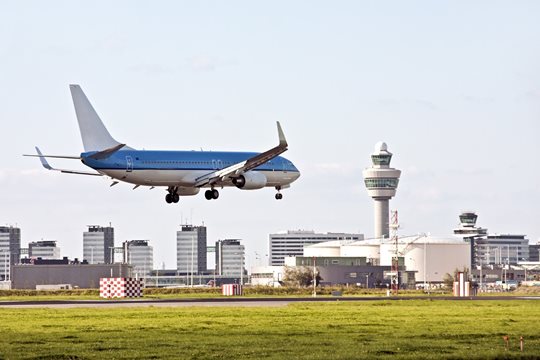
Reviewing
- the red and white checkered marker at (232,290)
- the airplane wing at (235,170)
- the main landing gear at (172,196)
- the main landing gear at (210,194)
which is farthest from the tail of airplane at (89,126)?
the red and white checkered marker at (232,290)

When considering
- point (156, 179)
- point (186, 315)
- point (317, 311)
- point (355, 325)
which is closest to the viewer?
point (355, 325)

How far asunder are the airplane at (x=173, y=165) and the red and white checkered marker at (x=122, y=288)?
891 cm

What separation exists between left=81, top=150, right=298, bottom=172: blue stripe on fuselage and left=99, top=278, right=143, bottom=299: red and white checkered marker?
1086 cm

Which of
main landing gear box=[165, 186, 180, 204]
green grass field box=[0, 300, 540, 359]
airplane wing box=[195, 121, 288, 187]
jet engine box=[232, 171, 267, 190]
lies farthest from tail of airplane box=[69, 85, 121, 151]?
green grass field box=[0, 300, 540, 359]

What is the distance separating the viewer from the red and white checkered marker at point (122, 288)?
110 meters

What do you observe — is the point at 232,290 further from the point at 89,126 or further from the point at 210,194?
the point at 89,126

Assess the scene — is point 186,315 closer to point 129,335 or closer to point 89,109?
point 129,335

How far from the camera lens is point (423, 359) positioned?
4275 centimetres

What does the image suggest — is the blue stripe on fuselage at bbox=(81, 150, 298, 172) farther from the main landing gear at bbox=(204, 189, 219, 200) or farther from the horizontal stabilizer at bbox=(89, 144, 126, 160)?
the main landing gear at bbox=(204, 189, 219, 200)

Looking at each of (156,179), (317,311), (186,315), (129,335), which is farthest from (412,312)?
(156,179)

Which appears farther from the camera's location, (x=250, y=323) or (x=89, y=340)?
(x=250, y=323)

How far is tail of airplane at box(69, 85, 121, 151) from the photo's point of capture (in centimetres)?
10831

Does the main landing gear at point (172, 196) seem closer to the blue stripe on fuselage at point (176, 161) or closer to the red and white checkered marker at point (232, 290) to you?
the blue stripe on fuselage at point (176, 161)

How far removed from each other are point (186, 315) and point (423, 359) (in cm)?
2934
